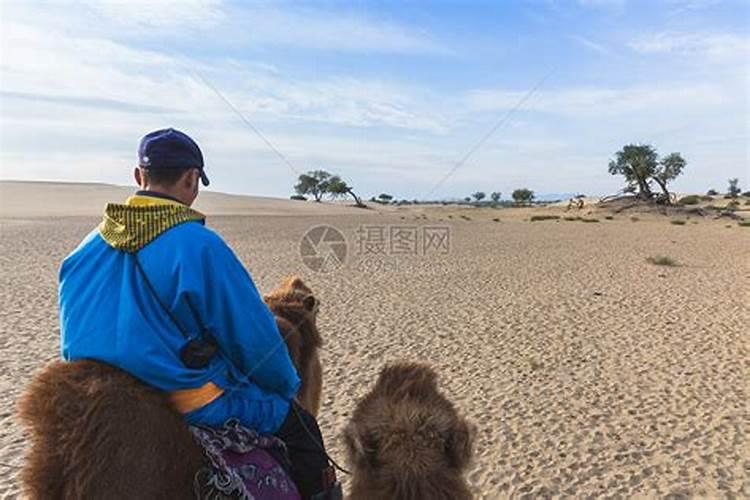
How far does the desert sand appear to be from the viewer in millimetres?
5004

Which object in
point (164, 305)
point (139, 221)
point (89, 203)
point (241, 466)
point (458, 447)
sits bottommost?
point (89, 203)

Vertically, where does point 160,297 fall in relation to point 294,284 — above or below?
above

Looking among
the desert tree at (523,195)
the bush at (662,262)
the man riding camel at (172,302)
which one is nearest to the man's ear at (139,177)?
the man riding camel at (172,302)

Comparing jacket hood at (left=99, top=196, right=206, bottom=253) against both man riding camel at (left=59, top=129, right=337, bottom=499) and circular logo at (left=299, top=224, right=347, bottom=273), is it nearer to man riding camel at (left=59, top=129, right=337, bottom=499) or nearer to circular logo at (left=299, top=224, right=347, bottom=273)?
man riding camel at (left=59, top=129, right=337, bottom=499)

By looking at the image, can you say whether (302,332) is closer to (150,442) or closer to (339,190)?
(150,442)

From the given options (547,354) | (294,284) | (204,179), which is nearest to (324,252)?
(547,354)

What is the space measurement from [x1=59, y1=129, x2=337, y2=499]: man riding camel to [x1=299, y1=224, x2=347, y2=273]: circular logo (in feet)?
52.4

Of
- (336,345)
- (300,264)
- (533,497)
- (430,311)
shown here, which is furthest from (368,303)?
(533,497)

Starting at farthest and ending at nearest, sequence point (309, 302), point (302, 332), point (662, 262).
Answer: point (662, 262), point (309, 302), point (302, 332)

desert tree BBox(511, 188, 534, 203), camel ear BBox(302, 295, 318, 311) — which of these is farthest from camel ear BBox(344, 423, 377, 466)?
desert tree BBox(511, 188, 534, 203)

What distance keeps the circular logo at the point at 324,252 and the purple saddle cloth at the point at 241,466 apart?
626 inches

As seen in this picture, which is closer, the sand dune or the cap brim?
the cap brim

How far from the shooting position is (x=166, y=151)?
1901 millimetres

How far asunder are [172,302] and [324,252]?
2182 centimetres
